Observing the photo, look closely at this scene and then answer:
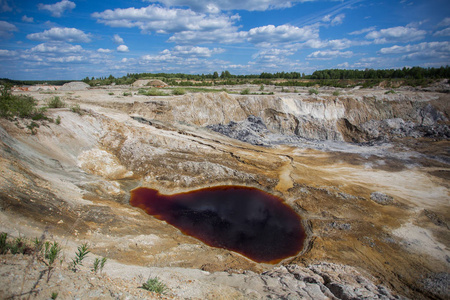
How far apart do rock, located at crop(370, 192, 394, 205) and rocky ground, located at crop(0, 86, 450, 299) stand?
0.05 m

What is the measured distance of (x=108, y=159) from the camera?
54.1 feet

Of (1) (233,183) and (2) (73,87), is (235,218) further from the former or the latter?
(2) (73,87)

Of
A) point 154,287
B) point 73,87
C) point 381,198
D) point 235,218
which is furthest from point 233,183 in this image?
point 73,87

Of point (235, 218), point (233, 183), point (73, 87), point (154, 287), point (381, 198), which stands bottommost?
point (235, 218)

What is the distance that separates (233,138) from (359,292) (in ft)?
57.4

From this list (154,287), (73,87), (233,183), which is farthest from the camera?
(73,87)

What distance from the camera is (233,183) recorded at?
16.2 m

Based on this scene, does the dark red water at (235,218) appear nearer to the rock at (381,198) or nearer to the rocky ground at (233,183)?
the rocky ground at (233,183)

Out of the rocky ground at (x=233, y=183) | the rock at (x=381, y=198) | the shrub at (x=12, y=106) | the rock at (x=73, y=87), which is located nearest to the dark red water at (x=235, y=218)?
the rocky ground at (x=233, y=183)

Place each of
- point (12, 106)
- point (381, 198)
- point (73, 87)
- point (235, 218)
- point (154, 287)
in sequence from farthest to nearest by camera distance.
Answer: point (73, 87)
point (12, 106)
point (381, 198)
point (235, 218)
point (154, 287)

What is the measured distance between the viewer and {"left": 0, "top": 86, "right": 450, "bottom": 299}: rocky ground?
21.8ft

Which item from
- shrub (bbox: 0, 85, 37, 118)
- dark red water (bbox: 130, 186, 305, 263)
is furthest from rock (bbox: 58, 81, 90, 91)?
dark red water (bbox: 130, 186, 305, 263)

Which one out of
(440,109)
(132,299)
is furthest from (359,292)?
(440,109)

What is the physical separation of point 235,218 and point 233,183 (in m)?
3.65
